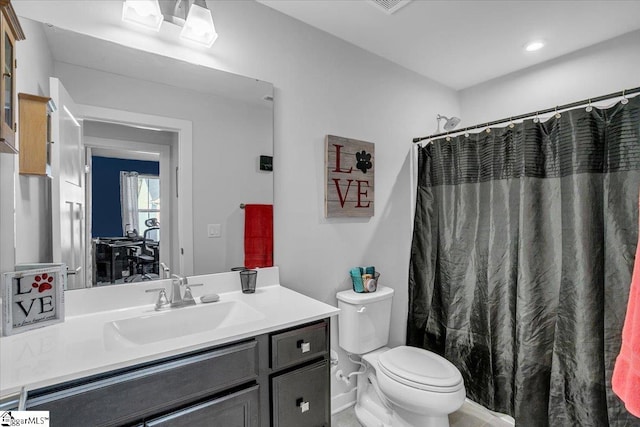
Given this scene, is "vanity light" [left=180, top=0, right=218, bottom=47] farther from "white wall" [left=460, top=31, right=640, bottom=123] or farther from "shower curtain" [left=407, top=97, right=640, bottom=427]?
"white wall" [left=460, top=31, right=640, bottom=123]

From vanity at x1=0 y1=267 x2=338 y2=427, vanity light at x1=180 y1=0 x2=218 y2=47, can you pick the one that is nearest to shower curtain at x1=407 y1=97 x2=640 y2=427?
vanity at x1=0 y1=267 x2=338 y2=427

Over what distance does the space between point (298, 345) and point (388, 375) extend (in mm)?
721

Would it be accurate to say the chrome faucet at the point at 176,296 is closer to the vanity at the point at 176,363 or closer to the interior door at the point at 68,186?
the vanity at the point at 176,363

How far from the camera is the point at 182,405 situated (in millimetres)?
1007

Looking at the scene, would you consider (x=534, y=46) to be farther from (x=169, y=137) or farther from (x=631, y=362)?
(x=169, y=137)

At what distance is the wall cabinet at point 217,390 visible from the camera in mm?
853

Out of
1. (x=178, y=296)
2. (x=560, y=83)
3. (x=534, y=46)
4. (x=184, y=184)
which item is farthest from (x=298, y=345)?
(x=560, y=83)

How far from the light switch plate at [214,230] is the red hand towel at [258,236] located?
0.14 m

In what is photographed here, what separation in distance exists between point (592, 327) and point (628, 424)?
447mm

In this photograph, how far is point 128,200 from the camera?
1415 mm

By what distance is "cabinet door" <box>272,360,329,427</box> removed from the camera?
3.94 ft

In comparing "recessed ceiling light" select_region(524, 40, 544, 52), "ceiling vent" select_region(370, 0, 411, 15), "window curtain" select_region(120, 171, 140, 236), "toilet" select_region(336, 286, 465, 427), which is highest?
"ceiling vent" select_region(370, 0, 411, 15)

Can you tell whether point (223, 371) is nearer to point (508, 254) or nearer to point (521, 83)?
point (508, 254)

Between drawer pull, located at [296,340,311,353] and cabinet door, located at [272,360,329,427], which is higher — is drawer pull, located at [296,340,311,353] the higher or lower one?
the higher one
